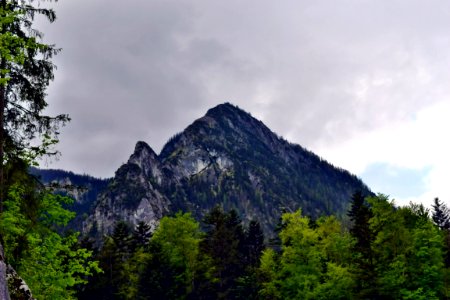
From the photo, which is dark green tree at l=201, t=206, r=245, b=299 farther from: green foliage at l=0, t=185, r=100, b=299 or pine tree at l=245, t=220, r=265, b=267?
green foliage at l=0, t=185, r=100, b=299

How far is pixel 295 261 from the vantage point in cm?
4231

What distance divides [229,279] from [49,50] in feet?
158

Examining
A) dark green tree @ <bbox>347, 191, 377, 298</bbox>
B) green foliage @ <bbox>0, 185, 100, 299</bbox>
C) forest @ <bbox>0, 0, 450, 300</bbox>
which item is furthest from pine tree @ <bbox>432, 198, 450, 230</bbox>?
green foliage @ <bbox>0, 185, 100, 299</bbox>

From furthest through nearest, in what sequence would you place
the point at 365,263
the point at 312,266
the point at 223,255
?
the point at 223,255 < the point at 312,266 < the point at 365,263

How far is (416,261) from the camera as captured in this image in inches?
1414

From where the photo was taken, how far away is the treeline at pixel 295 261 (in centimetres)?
3575

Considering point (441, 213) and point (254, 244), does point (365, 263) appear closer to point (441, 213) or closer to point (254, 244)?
point (254, 244)

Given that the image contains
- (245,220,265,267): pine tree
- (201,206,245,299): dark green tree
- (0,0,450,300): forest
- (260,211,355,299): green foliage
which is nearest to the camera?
(0,0,450,300): forest

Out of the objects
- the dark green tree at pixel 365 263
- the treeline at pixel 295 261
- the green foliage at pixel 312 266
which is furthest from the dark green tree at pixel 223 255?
the dark green tree at pixel 365 263

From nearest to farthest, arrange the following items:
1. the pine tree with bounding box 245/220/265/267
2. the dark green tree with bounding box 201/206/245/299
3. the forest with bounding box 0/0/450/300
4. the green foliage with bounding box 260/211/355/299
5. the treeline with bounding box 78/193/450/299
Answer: the forest with bounding box 0/0/450/300
the treeline with bounding box 78/193/450/299
the green foliage with bounding box 260/211/355/299
the dark green tree with bounding box 201/206/245/299
the pine tree with bounding box 245/220/265/267

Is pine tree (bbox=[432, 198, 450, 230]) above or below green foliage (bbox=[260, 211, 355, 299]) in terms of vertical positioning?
above

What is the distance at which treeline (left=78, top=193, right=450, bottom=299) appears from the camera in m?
35.8

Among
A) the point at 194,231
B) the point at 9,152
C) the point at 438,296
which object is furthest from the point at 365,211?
the point at 9,152

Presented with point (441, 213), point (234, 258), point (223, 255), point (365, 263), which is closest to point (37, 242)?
point (365, 263)
